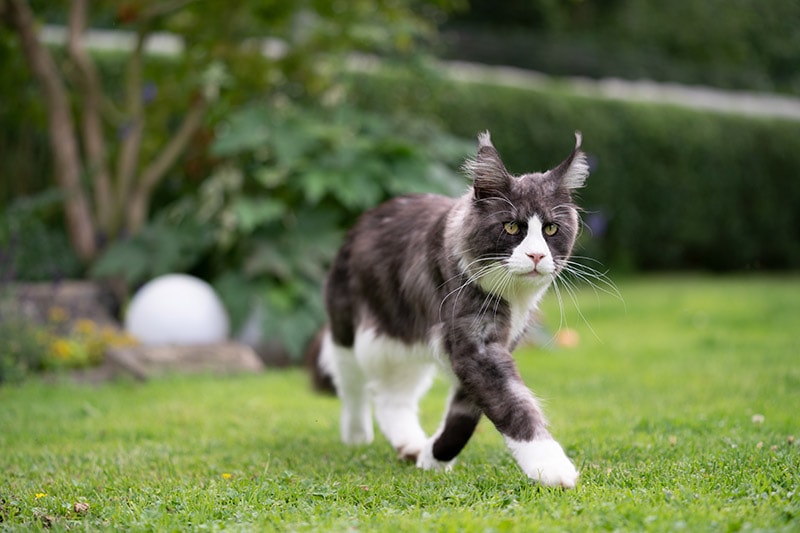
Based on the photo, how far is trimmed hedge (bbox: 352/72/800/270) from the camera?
12.3 metres

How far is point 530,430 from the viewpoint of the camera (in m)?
3.32

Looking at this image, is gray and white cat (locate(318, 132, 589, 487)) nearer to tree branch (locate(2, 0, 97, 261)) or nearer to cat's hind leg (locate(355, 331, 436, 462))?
cat's hind leg (locate(355, 331, 436, 462))

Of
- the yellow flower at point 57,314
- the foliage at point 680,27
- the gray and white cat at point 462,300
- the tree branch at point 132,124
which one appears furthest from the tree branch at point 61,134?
the foliage at point 680,27

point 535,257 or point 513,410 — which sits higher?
point 535,257

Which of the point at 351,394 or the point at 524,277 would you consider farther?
the point at 351,394

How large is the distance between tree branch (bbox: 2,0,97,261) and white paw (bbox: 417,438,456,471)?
5187mm

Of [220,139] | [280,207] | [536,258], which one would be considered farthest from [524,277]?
[220,139]

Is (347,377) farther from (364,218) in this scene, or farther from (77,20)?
(77,20)

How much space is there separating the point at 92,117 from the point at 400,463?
5485 mm

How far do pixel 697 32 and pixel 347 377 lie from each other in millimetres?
26867

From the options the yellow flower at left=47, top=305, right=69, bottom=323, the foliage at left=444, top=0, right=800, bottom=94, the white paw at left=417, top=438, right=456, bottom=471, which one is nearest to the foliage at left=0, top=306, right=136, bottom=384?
the yellow flower at left=47, top=305, right=69, bottom=323

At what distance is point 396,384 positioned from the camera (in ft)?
14.4

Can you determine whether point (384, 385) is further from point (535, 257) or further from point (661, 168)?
point (661, 168)

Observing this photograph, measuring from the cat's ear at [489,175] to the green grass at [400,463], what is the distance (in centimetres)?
114
